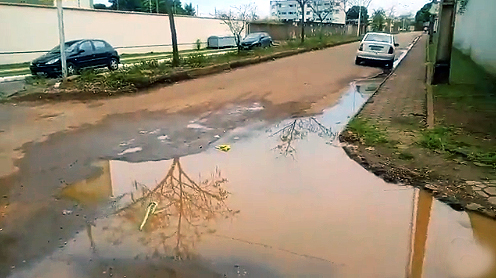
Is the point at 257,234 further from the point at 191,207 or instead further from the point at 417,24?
the point at 417,24

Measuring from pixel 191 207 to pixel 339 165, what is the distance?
2298mm

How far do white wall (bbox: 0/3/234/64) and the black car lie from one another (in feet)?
18.1

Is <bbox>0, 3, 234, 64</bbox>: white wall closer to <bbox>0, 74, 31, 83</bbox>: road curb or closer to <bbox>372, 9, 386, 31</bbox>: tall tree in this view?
<bbox>0, 74, 31, 83</bbox>: road curb

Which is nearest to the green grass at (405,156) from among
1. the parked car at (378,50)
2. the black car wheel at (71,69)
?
the black car wheel at (71,69)

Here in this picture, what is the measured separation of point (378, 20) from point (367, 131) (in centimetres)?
6165

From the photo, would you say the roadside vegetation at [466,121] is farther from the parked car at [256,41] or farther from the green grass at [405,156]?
the parked car at [256,41]

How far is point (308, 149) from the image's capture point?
21.1 ft

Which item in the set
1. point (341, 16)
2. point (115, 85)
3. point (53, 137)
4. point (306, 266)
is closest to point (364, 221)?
point (306, 266)

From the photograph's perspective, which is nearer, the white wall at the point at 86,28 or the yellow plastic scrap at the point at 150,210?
Answer: the yellow plastic scrap at the point at 150,210

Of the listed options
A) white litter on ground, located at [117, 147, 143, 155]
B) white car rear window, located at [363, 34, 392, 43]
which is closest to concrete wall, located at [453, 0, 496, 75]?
white car rear window, located at [363, 34, 392, 43]

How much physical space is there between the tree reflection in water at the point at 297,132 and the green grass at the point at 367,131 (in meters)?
0.41

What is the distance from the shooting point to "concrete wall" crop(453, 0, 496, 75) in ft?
45.0

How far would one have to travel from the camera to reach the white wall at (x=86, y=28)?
1858 cm

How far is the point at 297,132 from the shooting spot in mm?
7473
